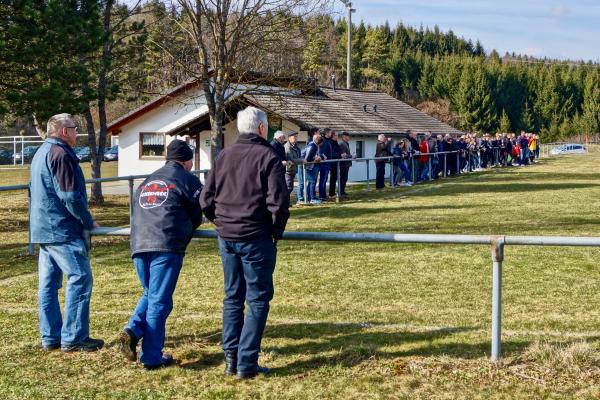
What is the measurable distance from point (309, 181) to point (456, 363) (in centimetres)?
1564

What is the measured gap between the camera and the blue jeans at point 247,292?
227 inches

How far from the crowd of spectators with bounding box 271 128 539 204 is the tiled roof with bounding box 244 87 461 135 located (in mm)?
1846

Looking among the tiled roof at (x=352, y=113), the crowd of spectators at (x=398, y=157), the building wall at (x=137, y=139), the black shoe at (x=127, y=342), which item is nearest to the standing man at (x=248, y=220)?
the black shoe at (x=127, y=342)

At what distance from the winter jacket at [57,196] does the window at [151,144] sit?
3378 cm

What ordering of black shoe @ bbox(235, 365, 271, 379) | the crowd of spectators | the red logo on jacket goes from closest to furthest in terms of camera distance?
black shoe @ bbox(235, 365, 271, 379) → the red logo on jacket → the crowd of spectators

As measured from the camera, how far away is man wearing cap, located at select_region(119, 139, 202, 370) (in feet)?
20.1

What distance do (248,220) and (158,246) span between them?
2.64 ft

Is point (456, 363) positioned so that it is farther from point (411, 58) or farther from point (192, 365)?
point (411, 58)

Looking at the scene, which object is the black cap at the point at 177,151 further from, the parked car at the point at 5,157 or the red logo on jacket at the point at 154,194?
the parked car at the point at 5,157

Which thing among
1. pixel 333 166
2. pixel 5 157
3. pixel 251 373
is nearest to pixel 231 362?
pixel 251 373

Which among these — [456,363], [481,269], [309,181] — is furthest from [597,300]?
[309,181]

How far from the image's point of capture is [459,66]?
94.4 m

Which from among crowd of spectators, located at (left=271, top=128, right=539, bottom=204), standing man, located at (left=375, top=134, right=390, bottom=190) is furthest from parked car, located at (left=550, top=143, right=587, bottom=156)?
standing man, located at (left=375, top=134, right=390, bottom=190)

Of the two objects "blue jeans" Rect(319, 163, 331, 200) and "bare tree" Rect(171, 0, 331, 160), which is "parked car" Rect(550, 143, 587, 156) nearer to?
"blue jeans" Rect(319, 163, 331, 200)
